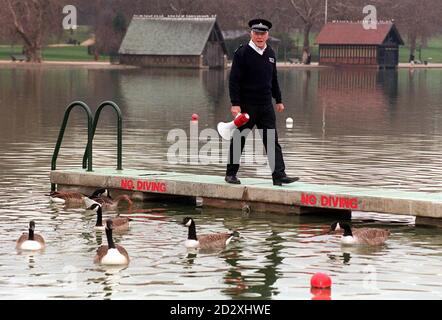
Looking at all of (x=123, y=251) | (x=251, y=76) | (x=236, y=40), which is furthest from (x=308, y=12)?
(x=123, y=251)

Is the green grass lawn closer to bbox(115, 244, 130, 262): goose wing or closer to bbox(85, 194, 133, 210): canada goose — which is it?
bbox(85, 194, 133, 210): canada goose

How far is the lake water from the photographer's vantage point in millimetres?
14984

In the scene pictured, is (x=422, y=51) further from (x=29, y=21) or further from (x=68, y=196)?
(x=68, y=196)

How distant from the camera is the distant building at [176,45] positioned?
12481cm

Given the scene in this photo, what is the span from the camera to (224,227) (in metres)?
19.4

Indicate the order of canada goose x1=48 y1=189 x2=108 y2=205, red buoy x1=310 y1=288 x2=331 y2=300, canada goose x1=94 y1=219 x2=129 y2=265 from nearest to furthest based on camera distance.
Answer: red buoy x1=310 y1=288 x2=331 y2=300 → canada goose x1=94 y1=219 x2=129 y2=265 → canada goose x1=48 y1=189 x2=108 y2=205

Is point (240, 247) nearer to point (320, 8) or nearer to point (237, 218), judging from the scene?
point (237, 218)

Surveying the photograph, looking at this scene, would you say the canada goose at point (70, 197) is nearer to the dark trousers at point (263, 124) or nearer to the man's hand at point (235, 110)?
the dark trousers at point (263, 124)

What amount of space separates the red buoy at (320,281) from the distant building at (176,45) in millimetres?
109767

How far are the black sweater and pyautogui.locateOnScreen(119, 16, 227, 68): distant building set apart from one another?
4090 inches

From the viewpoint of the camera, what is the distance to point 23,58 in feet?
398

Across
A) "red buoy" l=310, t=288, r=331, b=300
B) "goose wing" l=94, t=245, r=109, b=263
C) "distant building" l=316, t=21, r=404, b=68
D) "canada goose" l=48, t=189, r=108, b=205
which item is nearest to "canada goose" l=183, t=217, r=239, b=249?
"goose wing" l=94, t=245, r=109, b=263

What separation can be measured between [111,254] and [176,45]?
110579 mm

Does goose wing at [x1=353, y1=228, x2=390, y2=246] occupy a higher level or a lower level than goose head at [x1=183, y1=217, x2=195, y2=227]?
lower
